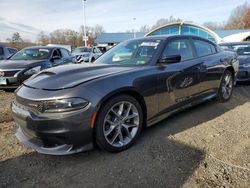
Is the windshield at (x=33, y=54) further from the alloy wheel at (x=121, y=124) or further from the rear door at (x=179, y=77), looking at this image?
the alloy wheel at (x=121, y=124)

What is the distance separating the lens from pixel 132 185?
2.37 meters

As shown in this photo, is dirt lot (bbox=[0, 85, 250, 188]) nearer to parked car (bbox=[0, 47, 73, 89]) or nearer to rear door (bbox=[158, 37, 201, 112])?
rear door (bbox=[158, 37, 201, 112])

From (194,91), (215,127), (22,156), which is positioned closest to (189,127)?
(215,127)

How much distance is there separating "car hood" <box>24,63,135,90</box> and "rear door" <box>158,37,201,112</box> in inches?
25.0

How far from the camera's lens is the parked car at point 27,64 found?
6.38 meters

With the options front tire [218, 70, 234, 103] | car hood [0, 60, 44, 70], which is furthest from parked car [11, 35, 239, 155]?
car hood [0, 60, 44, 70]

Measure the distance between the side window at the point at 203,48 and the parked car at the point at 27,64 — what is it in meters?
4.49

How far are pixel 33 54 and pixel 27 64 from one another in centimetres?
113

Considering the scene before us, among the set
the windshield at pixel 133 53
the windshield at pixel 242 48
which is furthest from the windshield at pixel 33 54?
the windshield at pixel 242 48

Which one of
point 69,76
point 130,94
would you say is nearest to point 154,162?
point 130,94

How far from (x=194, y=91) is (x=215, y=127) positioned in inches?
28.5

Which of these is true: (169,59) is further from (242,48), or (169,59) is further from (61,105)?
(242,48)

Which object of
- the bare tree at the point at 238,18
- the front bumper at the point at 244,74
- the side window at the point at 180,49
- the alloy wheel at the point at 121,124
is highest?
the bare tree at the point at 238,18

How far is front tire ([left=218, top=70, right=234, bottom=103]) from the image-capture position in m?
5.17
